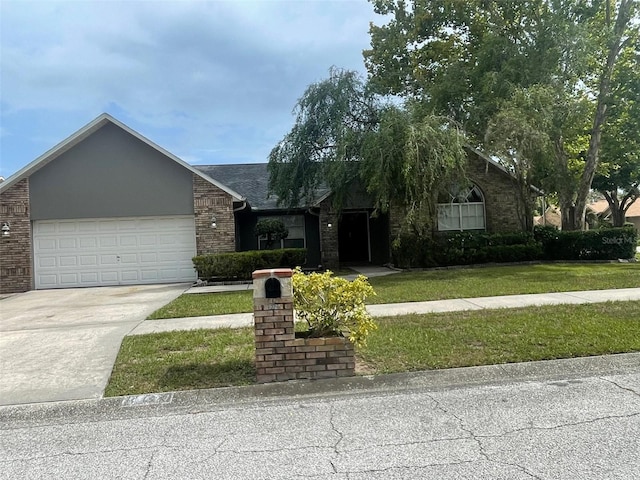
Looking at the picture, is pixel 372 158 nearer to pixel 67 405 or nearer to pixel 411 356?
pixel 411 356

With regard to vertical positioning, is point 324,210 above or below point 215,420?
above

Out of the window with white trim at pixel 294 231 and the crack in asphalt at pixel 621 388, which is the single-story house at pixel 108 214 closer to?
the window with white trim at pixel 294 231

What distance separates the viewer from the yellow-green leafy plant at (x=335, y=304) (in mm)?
5344

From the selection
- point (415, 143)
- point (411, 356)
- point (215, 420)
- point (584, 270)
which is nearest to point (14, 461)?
point (215, 420)

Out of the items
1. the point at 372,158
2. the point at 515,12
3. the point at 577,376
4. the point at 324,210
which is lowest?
the point at 577,376

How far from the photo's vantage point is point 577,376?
514 cm

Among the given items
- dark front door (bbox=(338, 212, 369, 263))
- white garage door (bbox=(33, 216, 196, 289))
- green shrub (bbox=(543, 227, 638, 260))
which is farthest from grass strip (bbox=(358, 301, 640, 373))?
dark front door (bbox=(338, 212, 369, 263))

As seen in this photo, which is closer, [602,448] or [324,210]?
[602,448]

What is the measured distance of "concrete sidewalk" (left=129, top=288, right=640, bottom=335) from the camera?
835cm

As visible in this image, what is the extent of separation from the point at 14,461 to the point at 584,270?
15.7 metres

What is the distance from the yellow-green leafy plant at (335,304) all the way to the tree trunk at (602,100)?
732 inches

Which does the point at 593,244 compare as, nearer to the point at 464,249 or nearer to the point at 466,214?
the point at 466,214

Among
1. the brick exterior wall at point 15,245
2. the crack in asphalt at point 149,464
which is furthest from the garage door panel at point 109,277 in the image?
the crack in asphalt at point 149,464

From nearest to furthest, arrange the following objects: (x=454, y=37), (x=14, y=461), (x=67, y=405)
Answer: (x=14, y=461)
(x=67, y=405)
(x=454, y=37)
